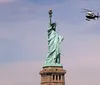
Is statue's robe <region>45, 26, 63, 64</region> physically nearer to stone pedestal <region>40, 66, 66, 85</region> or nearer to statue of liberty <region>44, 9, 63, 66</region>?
statue of liberty <region>44, 9, 63, 66</region>

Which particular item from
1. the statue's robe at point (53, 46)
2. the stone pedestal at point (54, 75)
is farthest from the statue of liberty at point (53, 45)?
the stone pedestal at point (54, 75)

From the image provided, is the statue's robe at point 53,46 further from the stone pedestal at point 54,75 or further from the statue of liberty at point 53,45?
the stone pedestal at point 54,75

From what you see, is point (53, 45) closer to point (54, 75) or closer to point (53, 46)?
point (53, 46)

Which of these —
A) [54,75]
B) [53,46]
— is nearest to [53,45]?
[53,46]

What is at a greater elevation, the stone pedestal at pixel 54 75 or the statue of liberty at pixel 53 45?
the statue of liberty at pixel 53 45

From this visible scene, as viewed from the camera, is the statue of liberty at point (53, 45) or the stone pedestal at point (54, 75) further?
the statue of liberty at point (53, 45)

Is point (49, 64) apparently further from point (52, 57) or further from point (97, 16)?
point (97, 16)
